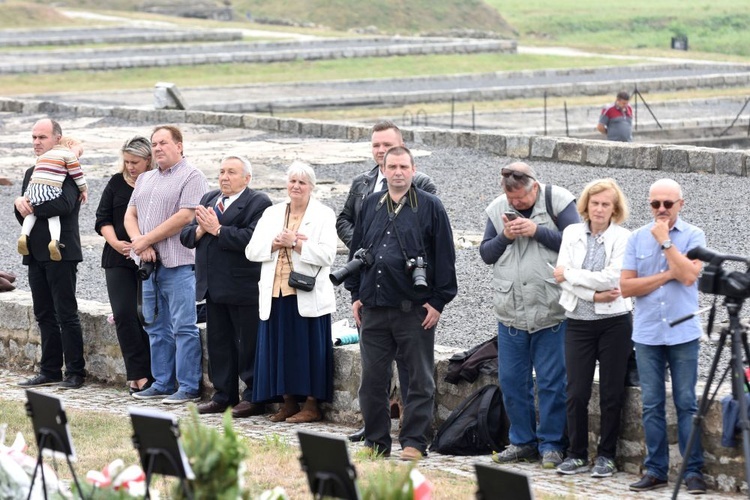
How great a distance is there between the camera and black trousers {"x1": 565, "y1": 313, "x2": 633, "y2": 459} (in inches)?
306

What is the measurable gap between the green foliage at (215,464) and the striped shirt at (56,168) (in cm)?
550

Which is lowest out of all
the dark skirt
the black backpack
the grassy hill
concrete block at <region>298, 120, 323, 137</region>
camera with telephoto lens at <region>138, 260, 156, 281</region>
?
the black backpack

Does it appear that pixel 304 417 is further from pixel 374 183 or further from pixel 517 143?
pixel 517 143

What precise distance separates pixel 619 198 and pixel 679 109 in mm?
23776

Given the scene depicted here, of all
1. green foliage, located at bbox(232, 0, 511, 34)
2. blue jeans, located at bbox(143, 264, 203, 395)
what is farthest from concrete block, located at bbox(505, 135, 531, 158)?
green foliage, located at bbox(232, 0, 511, 34)

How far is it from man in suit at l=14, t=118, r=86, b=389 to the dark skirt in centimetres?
190

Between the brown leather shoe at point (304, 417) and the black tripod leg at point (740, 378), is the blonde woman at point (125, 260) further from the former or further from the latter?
the black tripod leg at point (740, 378)

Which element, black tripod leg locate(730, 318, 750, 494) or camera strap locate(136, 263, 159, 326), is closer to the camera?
black tripod leg locate(730, 318, 750, 494)

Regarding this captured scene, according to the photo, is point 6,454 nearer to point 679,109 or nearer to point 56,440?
point 56,440

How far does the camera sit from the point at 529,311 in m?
7.94

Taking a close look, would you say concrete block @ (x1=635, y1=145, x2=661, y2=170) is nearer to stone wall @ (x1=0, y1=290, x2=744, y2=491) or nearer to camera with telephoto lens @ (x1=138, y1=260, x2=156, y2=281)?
stone wall @ (x1=0, y1=290, x2=744, y2=491)

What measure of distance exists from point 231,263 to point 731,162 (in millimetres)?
9577

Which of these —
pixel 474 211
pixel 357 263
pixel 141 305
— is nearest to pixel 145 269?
pixel 141 305

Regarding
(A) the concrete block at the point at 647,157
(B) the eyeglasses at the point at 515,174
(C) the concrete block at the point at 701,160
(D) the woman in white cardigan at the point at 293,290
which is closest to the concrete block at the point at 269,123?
(A) the concrete block at the point at 647,157
